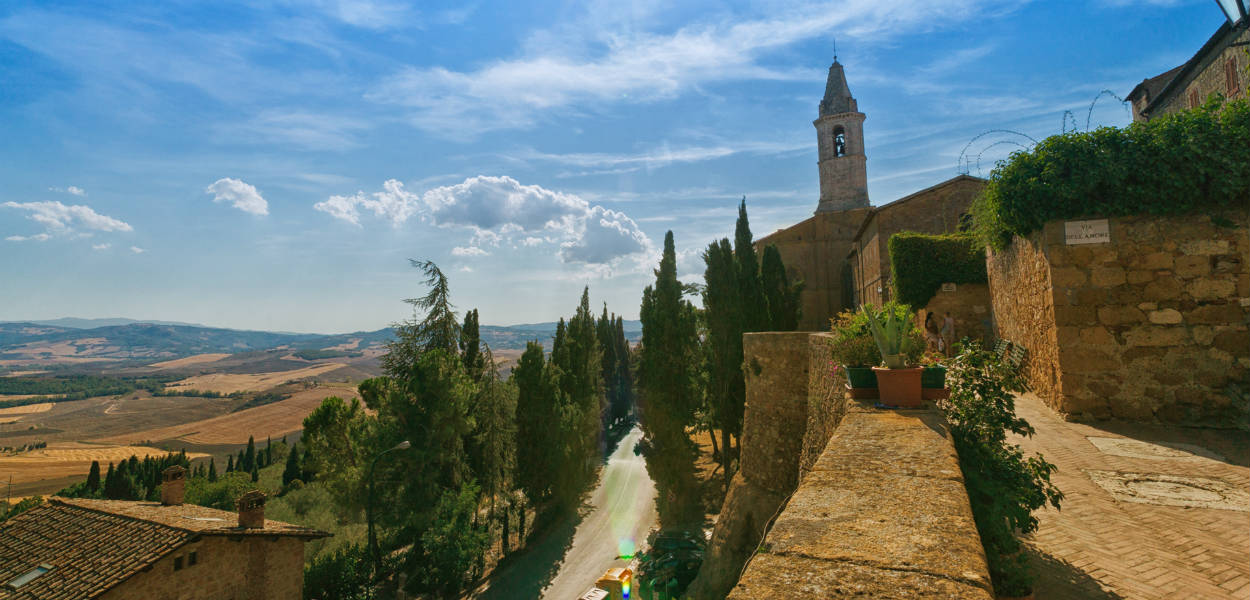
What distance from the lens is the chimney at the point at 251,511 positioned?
13203 mm

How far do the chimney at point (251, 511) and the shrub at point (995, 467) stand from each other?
621 inches

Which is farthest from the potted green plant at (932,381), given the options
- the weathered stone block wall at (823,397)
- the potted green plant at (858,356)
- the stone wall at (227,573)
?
the stone wall at (227,573)

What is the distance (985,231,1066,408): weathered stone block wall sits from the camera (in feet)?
22.9

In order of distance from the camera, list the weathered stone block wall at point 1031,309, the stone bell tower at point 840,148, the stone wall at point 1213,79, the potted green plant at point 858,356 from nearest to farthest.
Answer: the potted green plant at point 858,356
the weathered stone block wall at point 1031,309
the stone wall at point 1213,79
the stone bell tower at point 840,148

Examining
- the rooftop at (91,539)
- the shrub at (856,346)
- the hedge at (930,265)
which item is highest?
the hedge at (930,265)

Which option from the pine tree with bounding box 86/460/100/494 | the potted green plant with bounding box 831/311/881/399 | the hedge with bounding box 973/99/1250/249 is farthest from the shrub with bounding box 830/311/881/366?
the pine tree with bounding box 86/460/100/494

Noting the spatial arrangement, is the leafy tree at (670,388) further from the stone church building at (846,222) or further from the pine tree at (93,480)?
the pine tree at (93,480)

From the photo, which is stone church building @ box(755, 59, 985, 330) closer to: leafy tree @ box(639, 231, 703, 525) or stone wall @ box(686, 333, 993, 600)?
leafy tree @ box(639, 231, 703, 525)

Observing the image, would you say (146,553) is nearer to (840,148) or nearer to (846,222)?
(846,222)

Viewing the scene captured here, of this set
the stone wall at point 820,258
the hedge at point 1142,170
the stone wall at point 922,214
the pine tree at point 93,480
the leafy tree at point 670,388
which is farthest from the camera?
the pine tree at point 93,480

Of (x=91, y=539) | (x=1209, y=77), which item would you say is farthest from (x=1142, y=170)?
(x=91, y=539)

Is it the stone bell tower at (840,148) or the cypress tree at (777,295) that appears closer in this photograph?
the cypress tree at (777,295)

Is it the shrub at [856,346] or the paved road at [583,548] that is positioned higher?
the shrub at [856,346]

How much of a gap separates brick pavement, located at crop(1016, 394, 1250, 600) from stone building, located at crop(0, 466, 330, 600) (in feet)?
48.6
